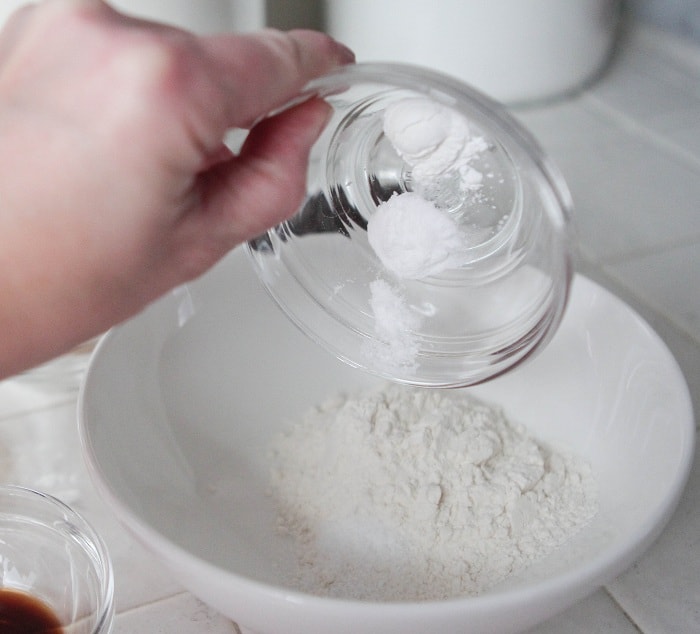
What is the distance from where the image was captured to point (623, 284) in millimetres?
669

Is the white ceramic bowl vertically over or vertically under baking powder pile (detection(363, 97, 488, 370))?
under

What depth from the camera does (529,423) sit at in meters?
0.50

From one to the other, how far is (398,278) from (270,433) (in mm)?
135

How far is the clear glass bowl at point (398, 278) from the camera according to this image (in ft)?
1.30

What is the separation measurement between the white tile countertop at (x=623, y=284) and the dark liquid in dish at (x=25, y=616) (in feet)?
0.12

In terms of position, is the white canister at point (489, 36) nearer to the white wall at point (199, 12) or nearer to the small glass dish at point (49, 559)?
the white wall at point (199, 12)

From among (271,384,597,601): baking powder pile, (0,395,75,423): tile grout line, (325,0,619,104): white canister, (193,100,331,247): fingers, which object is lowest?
(0,395,75,423): tile grout line

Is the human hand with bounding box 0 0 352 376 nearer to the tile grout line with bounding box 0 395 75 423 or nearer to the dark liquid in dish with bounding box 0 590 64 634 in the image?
the dark liquid in dish with bounding box 0 590 64 634

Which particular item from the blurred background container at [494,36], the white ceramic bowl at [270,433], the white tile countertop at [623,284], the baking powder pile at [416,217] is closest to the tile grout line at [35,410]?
the white tile countertop at [623,284]

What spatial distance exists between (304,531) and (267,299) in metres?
0.16

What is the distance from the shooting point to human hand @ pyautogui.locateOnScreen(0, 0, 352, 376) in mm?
260

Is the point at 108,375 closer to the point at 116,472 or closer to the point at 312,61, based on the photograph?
the point at 116,472

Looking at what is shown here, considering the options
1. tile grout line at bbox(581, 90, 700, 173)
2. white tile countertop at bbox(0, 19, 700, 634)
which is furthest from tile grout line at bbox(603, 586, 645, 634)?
tile grout line at bbox(581, 90, 700, 173)

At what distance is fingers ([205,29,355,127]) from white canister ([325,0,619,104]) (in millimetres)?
605
